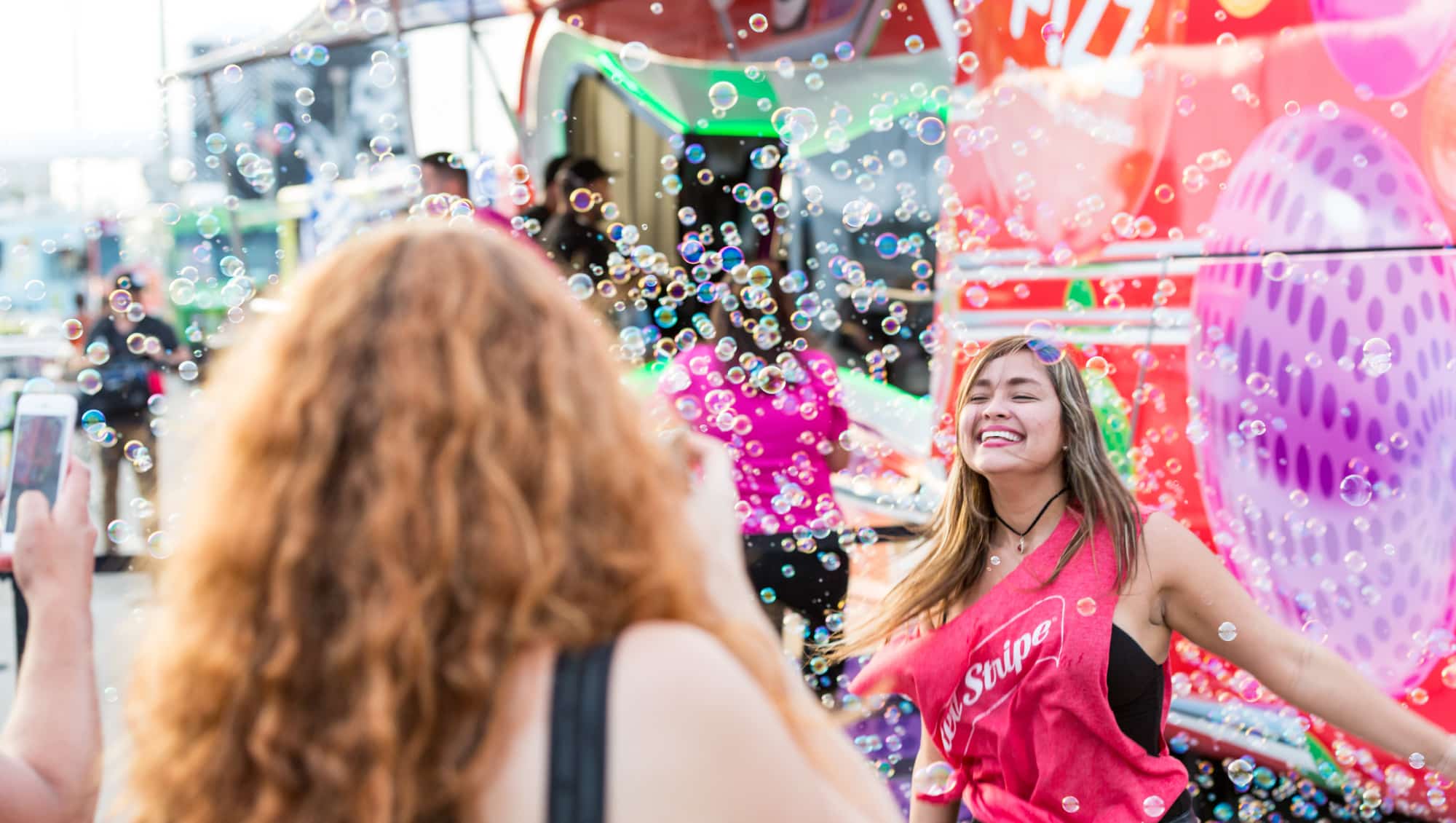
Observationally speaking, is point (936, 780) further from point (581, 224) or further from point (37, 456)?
point (581, 224)

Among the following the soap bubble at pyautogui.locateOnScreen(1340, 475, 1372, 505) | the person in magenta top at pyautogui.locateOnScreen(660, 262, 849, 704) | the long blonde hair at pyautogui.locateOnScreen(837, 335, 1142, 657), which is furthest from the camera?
the person in magenta top at pyautogui.locateOnScreen(660, 262, 849, 704)

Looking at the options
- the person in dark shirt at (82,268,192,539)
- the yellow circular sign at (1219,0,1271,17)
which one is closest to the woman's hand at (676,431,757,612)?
the yellow circular sign at (1219,0,1271,17)

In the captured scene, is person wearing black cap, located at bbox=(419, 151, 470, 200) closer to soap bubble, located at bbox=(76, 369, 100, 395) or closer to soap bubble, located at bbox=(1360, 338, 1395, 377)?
soap bubble, located at bbox=(76, 369, 100, 395)

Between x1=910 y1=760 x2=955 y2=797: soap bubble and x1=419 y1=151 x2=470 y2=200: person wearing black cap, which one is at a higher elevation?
x1=419 y1=151 x2=470 y2=200: person wearing black cap

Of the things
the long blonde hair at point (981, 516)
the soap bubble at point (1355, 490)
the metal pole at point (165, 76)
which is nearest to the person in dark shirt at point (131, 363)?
the metal pole at point (165, 76)

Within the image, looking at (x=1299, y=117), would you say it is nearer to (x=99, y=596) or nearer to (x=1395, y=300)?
(x=1395, y=300)

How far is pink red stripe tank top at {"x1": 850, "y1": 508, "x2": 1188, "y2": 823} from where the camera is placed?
2002mm

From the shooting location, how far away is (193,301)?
29.3ft

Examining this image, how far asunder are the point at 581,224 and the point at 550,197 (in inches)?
11.0

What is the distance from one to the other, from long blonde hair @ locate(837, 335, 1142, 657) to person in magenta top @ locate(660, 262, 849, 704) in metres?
1.22

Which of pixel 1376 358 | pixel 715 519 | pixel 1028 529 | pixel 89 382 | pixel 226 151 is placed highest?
pixel 226 151

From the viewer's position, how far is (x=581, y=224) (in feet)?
17.2

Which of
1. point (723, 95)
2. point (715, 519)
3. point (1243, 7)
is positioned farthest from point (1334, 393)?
point (723, 95)

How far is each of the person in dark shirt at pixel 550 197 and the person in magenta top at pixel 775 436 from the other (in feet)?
5.41
